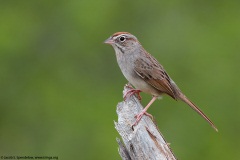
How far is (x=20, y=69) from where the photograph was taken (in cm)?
1684

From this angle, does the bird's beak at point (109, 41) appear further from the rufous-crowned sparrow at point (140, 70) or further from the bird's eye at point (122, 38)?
the bird's eye at point (122, 38)

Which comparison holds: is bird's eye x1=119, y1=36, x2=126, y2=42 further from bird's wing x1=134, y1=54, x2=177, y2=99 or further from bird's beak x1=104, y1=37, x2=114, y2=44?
bird's wing x1=134, y1=54, x2=177, y2=99

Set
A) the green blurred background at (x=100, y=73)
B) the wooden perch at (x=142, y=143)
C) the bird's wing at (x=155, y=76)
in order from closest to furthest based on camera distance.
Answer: the wooden perch at (x=142, y=143) < the bird's wing at (x=155, y=76) < the green blurred background at (x=100, y=73)

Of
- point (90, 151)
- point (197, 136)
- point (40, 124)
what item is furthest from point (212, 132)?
point (40, 124)

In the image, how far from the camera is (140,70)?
12.4 metres

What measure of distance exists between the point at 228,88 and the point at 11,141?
4081 millimetres

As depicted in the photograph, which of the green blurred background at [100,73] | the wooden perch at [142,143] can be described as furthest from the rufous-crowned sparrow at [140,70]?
the green blurred background at [100,73]

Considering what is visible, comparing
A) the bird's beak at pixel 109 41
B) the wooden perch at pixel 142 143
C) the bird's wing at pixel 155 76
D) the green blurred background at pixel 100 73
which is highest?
the green blurred background at pixel 100 73

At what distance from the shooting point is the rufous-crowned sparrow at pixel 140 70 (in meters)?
12.3

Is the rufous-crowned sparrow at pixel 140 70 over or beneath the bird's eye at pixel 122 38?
beneath

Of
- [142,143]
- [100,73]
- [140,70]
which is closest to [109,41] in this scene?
[140,70]

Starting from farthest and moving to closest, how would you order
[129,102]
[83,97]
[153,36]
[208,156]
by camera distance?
1. [153,36]
2. [83,97]
3. [208,156]
4. [129,102]

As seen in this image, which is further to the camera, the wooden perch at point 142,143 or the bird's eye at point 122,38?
the bird's eye at point 122,38

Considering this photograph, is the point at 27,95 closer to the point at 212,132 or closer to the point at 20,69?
the point at 20,69
